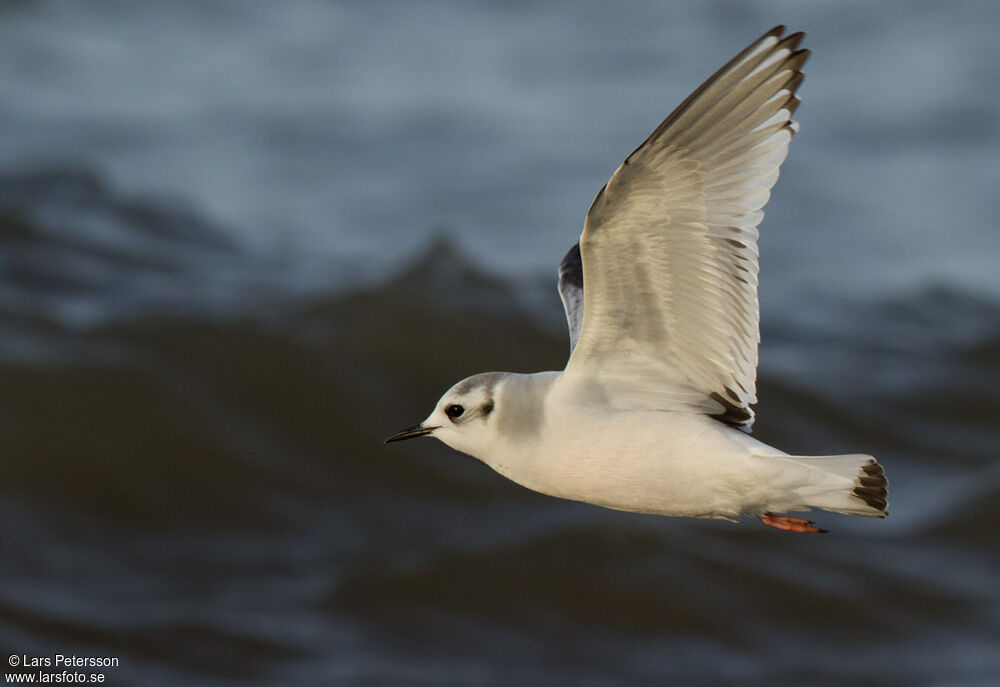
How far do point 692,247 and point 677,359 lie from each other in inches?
17.3

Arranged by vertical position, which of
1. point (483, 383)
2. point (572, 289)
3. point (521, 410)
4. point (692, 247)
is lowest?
point (521, 410)

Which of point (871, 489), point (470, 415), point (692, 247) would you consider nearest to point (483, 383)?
point (470, 415)

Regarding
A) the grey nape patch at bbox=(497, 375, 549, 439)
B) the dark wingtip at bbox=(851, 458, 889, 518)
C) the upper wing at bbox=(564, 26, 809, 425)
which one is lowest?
the dark wingtip at bbox=(851, 458, 889, 518)

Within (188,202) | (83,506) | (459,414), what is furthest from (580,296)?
(188,202)

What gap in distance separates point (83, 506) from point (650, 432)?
8.56 m

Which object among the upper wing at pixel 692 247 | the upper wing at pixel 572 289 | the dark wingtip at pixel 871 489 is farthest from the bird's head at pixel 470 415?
the dark wingtip at pixel 871 489

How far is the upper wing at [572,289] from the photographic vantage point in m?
5.84

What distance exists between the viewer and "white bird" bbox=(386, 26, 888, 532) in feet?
15.5

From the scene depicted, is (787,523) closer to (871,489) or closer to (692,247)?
(871,489)

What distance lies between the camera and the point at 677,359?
5.13 metres

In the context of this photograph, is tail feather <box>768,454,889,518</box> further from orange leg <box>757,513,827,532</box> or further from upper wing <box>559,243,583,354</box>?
upper wing <box>559,243,583,354</box>

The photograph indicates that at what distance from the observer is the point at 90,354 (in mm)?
13969
